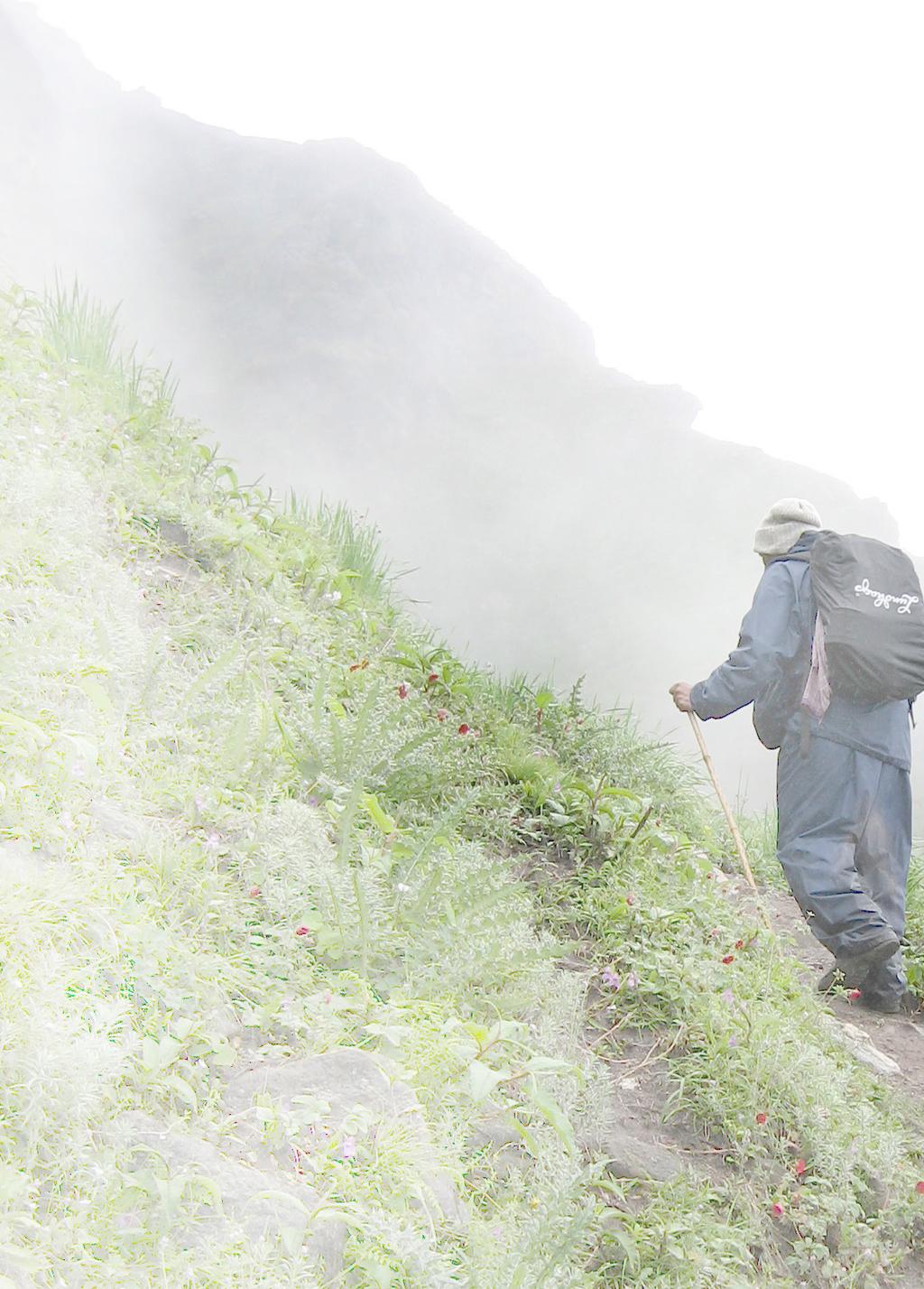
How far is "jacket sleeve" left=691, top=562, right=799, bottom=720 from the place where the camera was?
400 centimetres

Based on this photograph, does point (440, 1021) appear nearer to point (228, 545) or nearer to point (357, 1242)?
point (357, 1242)

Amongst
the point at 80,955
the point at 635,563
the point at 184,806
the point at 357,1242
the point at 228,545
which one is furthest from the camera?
the point at 635,563

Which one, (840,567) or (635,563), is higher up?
(635,563)

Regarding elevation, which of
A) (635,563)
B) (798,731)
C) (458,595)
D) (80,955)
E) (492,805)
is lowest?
(80,955)

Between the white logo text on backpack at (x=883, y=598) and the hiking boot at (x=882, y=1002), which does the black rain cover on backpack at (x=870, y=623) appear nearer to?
the white logo text on backpack at (x=883, y=598)

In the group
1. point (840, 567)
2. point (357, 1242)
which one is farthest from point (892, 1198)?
point (840, 567)

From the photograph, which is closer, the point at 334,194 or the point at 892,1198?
the point at 892,1198

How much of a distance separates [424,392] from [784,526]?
180 ft

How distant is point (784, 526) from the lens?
4301 mm

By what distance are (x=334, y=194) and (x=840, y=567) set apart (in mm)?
57163

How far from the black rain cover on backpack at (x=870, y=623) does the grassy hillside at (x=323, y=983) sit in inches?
38.5

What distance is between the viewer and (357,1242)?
1.56 m

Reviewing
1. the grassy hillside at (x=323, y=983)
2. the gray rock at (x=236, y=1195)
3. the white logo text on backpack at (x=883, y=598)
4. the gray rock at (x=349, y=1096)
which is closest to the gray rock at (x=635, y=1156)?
the grassy hillside at (x=323, y=983)

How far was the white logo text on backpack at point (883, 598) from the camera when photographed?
3910mm
